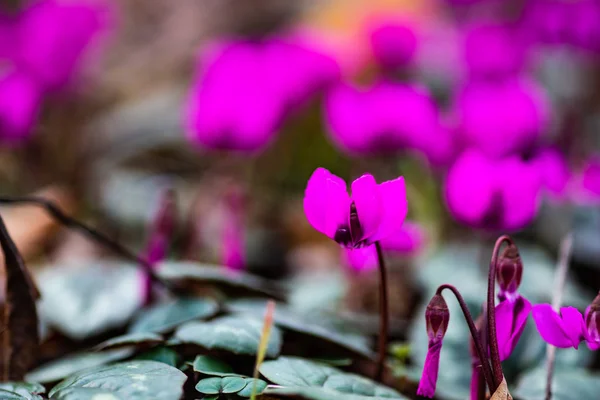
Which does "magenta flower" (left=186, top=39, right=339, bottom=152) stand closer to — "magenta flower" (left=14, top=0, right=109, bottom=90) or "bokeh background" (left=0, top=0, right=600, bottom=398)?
"bokeh background" (left=0, top=0, right=600, bottom=398)

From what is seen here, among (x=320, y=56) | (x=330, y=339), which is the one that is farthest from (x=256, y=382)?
(x=320, y=56)

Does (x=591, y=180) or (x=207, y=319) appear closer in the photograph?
(x=207, y=319)

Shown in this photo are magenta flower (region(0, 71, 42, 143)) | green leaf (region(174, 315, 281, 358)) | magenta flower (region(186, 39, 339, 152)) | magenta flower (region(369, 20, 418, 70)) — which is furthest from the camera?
magenta flower (region(369, 20, 418, 70))

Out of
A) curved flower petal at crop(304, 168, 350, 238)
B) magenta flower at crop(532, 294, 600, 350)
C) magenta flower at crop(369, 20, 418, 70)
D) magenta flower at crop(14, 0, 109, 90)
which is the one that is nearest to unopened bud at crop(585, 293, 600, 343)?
magenta flower at crop(532, 294, 600, 350)

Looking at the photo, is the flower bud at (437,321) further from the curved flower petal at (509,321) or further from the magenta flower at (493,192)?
the magenta flower at (493,192)

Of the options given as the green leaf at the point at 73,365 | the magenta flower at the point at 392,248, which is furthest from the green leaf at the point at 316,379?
the magenta flower at the point at 392,248

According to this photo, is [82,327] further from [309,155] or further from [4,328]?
[309,155]

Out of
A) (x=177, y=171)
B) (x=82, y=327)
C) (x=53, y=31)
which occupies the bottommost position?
(x=82, y=327)

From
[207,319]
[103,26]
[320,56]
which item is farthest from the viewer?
[103,26]

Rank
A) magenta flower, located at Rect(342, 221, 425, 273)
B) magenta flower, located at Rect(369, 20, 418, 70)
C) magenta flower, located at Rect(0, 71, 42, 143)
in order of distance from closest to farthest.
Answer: magenta flower, located at Rect(342, 221, 425, 273)
magenta flower, located at Rect(0, 71, 42, 143)
magenta flower, located at Rect(369, 20, 418, 70)
